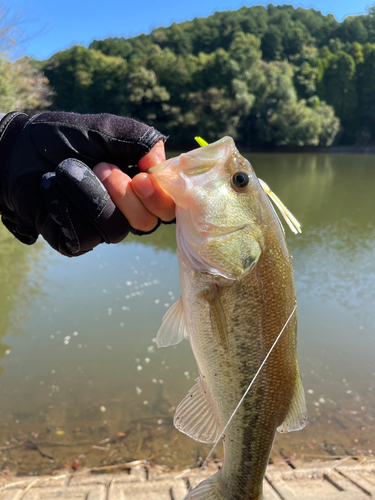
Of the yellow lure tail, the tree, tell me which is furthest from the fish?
the tree

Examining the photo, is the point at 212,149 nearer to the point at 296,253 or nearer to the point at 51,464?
the point at 51,464

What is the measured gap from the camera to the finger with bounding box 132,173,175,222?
1761 mm

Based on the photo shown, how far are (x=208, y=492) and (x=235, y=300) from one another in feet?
3.40

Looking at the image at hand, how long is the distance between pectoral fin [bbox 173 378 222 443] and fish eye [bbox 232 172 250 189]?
3.32 feet

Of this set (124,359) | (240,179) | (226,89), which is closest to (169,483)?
(124,359)

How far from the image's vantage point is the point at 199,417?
1.80 meters

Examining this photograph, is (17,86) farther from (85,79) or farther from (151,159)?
(85,79)

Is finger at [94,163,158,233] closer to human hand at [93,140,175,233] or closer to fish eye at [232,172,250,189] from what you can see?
human hand at [93,140,175,233]

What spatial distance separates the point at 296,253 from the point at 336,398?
5364 millimetres

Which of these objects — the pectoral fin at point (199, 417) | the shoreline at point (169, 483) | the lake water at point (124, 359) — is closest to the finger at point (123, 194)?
the pectoral fin at point (199, 417)

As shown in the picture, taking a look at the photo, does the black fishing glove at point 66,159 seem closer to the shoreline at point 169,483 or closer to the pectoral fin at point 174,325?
the pectoral fin at point 174,325

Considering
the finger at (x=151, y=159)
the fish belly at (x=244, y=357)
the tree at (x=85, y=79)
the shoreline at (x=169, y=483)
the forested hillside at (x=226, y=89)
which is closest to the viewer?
the fish belly at (x=244, y=357)

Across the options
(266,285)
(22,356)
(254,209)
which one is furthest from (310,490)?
(22,356)

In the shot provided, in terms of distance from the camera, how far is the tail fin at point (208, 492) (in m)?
1.79
